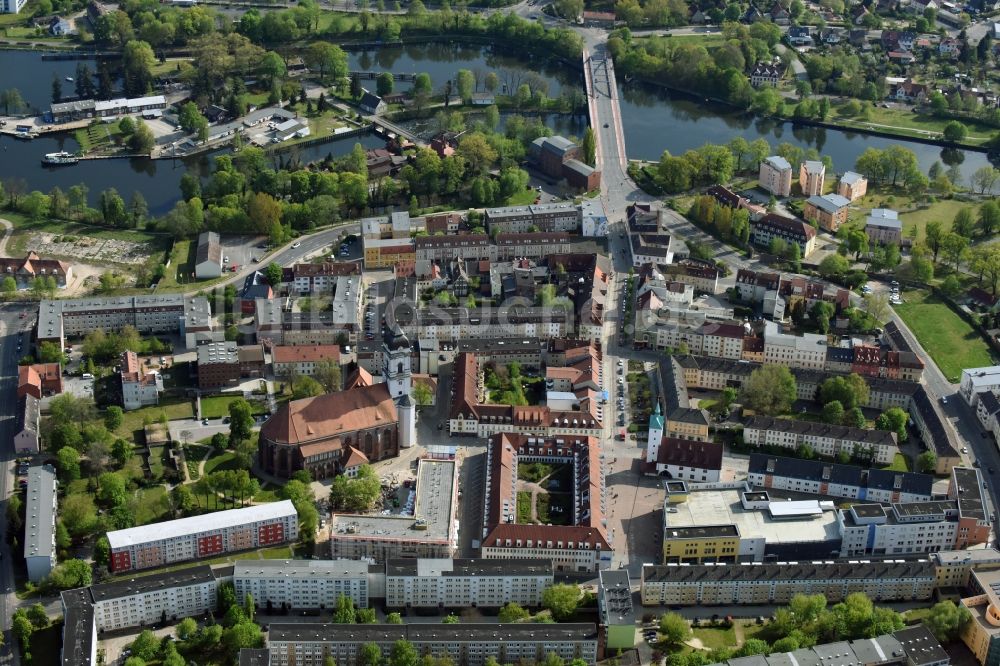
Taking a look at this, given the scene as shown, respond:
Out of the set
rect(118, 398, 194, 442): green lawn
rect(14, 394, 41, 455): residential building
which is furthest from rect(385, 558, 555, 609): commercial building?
rect(14, 394, 41, 455): residential building

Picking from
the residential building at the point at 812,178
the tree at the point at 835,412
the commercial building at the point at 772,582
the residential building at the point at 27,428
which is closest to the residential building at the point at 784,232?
the residential building at the point at 812,178

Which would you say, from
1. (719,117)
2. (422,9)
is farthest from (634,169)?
(422,9)

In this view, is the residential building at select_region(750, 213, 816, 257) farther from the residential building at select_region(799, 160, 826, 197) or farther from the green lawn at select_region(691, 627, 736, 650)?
the green lawn at select_region(691, 627, 736, 650)

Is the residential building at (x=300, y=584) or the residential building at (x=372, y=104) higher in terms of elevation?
the residential building at (x=372, y=104)

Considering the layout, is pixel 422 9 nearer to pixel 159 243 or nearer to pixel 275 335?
pixel 159 243

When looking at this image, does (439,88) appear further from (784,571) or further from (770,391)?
(784,571)

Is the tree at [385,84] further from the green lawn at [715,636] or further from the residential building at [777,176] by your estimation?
the green lawn at [715,636]
